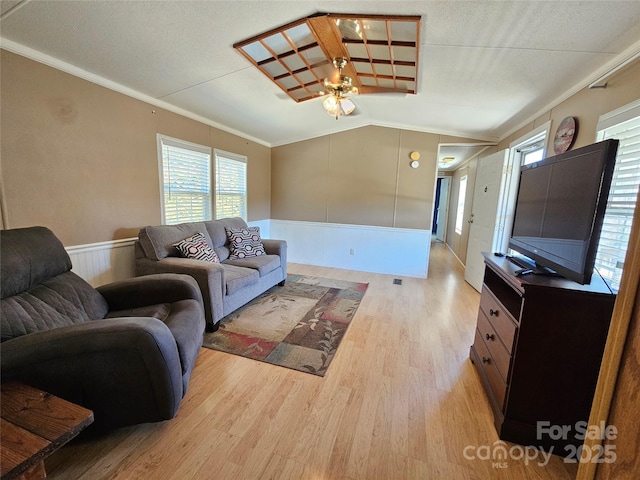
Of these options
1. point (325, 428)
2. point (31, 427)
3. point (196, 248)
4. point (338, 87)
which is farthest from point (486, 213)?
point (31, 427)

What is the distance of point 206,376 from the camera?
1.84m

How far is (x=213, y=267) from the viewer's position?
2355 millimetres

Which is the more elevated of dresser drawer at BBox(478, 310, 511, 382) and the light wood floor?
dresser drawer at BBox(478, 310, 511, 382)

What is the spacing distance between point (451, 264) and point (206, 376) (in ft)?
16.6

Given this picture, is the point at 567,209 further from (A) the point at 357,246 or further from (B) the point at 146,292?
(A) the point at 357,246

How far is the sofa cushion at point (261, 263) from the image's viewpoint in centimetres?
307

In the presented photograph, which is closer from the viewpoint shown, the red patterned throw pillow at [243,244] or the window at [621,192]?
the window at [621,192]

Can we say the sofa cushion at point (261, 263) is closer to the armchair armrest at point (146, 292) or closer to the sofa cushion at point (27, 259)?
the armchair armrest at point (146, 292)

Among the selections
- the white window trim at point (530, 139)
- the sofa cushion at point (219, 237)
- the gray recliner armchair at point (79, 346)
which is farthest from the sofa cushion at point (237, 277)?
the white window trim at point (530, 139)

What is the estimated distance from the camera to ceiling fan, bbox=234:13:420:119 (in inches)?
74.6

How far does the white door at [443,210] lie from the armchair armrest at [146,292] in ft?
25.6

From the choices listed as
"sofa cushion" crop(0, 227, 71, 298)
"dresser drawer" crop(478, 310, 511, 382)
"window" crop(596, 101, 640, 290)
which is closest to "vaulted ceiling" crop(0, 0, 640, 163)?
"window" crop(596, 101, 640, 290)

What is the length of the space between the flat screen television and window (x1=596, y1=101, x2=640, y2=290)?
1.44ft

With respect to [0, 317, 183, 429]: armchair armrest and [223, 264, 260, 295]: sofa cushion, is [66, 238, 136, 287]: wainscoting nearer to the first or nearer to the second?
[223, 264, 260, 295]: sofa cushion
